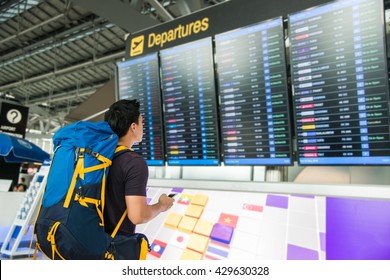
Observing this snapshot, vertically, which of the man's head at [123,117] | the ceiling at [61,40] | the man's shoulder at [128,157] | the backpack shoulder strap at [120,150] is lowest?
the man's shoulder at [128,157]

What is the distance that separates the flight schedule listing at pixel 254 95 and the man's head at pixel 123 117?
80 cm

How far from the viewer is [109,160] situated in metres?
1.50

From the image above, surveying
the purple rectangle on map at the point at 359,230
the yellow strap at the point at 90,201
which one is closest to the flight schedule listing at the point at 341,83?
Result: the purple rectangle on map at the point at 359,230

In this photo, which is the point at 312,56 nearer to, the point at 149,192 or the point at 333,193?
the point at 333,193

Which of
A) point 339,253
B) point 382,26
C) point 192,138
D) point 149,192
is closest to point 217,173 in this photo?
point 192,138

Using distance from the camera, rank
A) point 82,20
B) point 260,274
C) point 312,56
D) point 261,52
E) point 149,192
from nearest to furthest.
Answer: point 260,274, point 312,56, point 261,52, point 149,192, point 82,20

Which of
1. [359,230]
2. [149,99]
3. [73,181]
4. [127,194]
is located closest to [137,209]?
[127,194]

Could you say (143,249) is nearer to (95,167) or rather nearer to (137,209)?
(137,209)

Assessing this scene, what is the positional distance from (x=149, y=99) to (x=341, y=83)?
64.3 inches

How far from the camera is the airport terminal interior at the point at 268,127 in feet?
5.45

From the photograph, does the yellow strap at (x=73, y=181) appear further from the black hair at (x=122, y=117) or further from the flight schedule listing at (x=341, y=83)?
the flight schedule listing at (x=341, y=83)

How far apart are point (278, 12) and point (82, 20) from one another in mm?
8565

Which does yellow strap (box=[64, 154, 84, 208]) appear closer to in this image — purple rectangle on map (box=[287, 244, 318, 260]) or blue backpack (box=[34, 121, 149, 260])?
blue backpack (box=[34, 121, 149, 260])

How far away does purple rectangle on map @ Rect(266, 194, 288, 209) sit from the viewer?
5.97 feet
